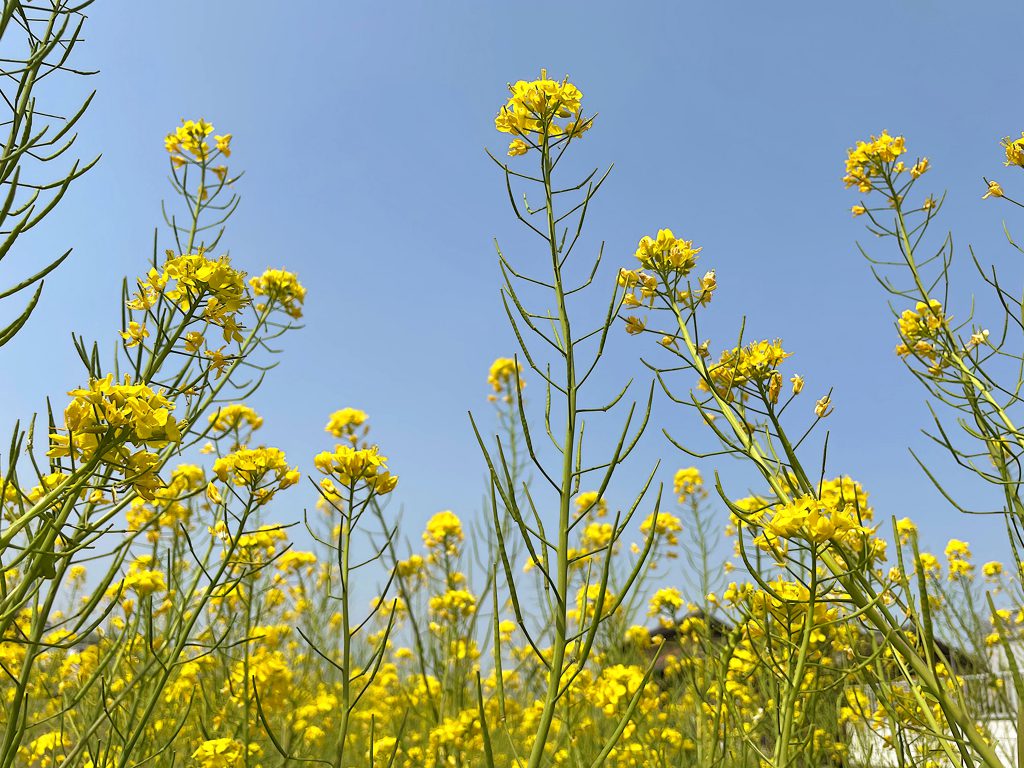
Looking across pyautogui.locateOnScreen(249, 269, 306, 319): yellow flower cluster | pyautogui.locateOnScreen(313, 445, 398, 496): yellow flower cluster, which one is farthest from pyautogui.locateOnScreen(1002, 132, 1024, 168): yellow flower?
pyautogui.locateOnScreen(249, 269, 306, 319): yellow flower cluster

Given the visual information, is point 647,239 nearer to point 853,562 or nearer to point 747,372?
point 747,372

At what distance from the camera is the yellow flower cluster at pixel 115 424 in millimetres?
959

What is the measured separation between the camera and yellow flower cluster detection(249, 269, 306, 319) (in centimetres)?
310

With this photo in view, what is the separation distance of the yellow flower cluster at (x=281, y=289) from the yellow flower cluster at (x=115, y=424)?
220 cm

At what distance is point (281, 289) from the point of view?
10.3 ft

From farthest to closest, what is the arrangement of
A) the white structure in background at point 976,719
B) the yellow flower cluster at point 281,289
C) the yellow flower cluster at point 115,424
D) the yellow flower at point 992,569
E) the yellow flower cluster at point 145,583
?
the yellow flower at point 992,569 < the yellow flower cluster at point 281,289 < the yellow flower cluster at point 145,583 < the white structure in background at point 976,719 < the yellow flower cluster at point 115,424

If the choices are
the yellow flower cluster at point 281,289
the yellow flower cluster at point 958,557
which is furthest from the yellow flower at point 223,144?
the yellow flower cluster at point 958,557

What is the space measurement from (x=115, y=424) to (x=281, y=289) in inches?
89.7

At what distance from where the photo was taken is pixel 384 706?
14.8 ft

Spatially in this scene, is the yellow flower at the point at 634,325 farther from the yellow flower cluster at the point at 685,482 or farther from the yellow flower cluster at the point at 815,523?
the yellow flower cluster at the point at 685,482

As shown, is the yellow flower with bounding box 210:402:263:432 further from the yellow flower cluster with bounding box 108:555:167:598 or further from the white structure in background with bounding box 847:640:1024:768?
the white structure in background with bounding box 847:640:1024:768

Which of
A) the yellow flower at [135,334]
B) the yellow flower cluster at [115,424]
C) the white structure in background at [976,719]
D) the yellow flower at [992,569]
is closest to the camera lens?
the yellow flower cluster at [115,424]

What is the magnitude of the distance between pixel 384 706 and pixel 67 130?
4.26m

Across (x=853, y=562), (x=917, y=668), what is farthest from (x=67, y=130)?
(x=917, y=668)
